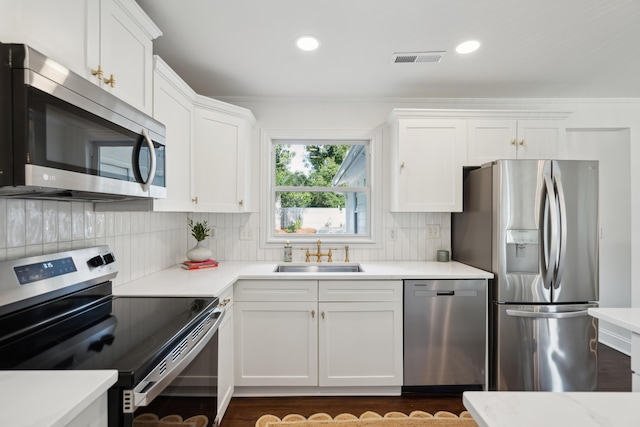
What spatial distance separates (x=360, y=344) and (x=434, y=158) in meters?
1.60

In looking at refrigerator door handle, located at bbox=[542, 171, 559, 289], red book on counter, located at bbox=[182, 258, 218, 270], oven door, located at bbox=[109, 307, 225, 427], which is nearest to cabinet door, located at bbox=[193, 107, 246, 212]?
red book on counter, located at bbox=[182, 258, 218, 270]

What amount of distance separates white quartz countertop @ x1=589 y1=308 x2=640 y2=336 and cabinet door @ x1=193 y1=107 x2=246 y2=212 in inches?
90.9

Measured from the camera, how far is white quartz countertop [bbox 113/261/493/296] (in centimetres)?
183

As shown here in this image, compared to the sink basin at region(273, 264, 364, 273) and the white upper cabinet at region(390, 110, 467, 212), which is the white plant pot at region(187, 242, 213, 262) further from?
the white upper cabinet at region(390, 110, 467, 212)

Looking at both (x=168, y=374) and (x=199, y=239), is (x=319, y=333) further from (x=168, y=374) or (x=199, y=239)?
(x=168, y=374)

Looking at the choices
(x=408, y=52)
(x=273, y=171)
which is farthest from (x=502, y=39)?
(x=273, y=171)

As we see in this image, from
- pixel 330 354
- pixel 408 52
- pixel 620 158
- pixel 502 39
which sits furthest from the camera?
pixel 620 158

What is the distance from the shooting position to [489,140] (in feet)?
8.85

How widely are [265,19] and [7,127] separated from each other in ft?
4.58

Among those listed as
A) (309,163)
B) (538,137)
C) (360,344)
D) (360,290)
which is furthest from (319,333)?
(538,137)

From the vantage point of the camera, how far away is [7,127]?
2.74 feet

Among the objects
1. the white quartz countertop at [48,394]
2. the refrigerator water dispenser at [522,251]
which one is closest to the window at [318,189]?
the refrigerator water dispenser at [522,251]

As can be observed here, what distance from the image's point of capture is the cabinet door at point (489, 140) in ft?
8.82

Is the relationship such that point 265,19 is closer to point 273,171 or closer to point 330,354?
point 273,171
